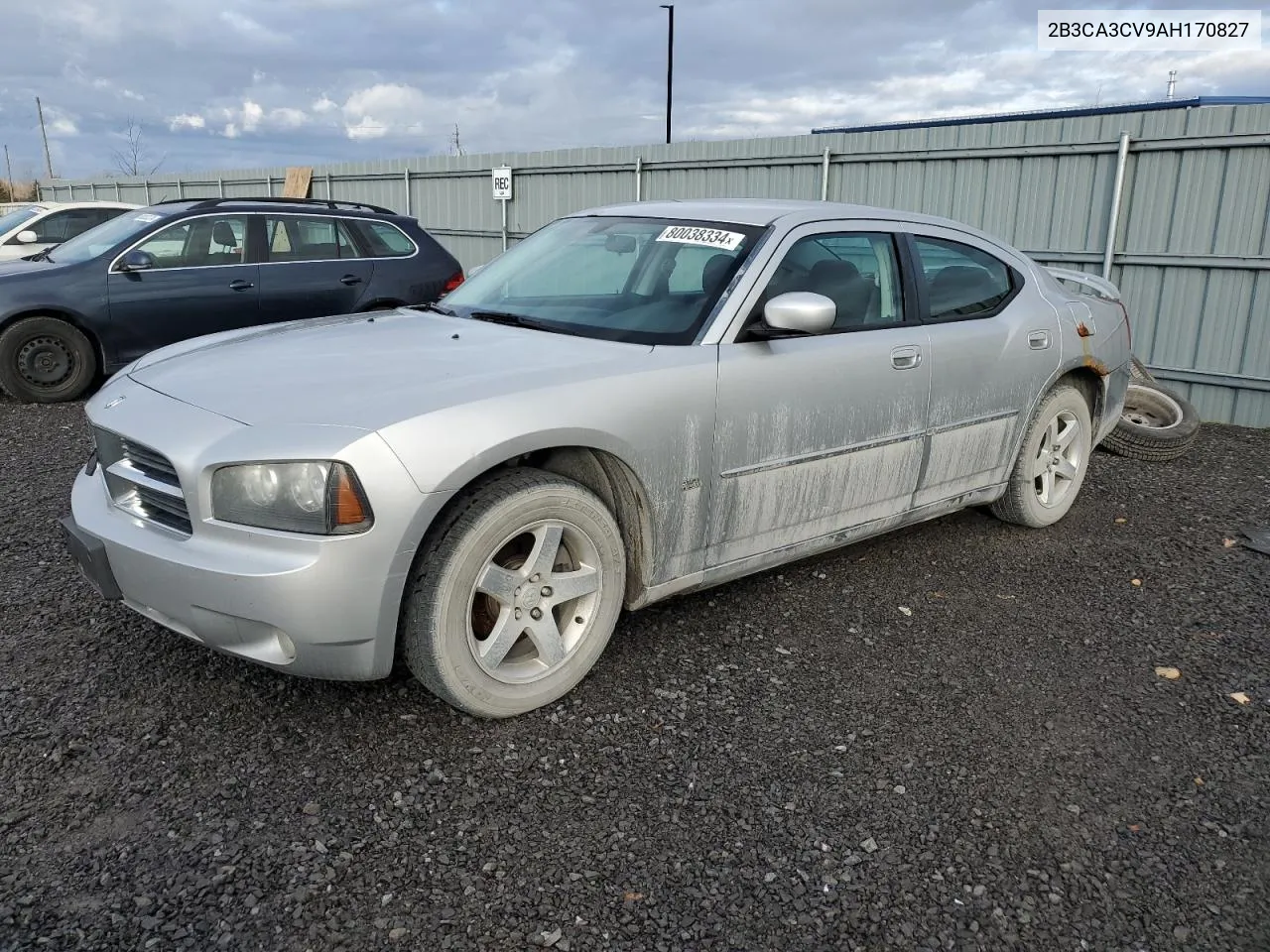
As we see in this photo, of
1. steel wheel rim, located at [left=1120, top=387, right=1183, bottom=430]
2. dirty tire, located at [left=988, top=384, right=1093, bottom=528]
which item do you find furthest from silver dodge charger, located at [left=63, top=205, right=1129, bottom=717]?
steel wheel rim, located at [left=1120, top=387, right=1183, bottom=430]

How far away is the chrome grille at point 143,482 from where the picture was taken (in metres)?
2.88

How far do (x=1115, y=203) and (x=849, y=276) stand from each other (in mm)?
5699

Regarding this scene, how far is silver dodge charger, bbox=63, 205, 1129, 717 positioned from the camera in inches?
108

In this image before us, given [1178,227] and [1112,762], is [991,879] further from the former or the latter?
[1178,227]

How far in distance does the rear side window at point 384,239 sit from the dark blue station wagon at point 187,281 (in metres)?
Answer: 0.01

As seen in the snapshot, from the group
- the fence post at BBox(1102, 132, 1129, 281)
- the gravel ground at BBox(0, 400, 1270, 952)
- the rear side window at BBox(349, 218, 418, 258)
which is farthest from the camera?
the rear side window at BBox(349, 218, 418, 258)

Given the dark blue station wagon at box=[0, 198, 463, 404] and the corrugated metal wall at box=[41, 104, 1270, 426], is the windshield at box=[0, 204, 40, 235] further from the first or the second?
the corrugated metal wall at box=[41, 104, 1270, 426]

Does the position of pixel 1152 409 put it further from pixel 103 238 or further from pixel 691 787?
pixel 103 238

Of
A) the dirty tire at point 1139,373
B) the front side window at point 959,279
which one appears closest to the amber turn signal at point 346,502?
the front side window at point 959,279

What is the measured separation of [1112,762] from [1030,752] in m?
0.24

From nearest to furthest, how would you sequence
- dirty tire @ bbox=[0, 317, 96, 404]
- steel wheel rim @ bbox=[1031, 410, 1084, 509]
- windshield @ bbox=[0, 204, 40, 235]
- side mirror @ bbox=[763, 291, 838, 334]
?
1. side mirror @ bbox=[763, 291, 838, 334]
2. steel wheel rim @ bbox=[1031, 410, 1084, 509]
3. dirty tire @ bbox=[0, 317, 96, 404]
4. windshield @ bbox=[0, 204, 40, 235]

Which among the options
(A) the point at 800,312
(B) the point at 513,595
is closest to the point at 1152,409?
(A) the point at 800,312

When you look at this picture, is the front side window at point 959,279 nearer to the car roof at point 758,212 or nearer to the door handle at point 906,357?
the car roof at point 758,212

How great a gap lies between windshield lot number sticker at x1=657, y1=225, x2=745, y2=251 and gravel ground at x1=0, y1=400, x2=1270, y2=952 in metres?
1.44
